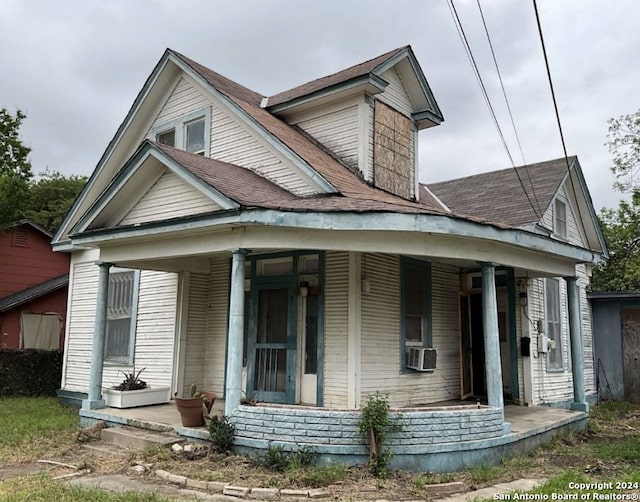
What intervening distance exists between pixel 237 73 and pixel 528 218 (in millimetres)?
10469

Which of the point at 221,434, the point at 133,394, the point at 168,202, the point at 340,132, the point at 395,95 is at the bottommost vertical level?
the point at 221,434

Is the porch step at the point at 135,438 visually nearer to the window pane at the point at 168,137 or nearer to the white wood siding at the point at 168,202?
the white wood siding at the point at 168,202

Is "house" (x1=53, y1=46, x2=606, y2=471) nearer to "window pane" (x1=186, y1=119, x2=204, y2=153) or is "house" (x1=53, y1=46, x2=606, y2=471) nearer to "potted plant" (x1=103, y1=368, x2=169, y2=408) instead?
"window pane" (x1=186, y1=119, x2=204, y2=153)

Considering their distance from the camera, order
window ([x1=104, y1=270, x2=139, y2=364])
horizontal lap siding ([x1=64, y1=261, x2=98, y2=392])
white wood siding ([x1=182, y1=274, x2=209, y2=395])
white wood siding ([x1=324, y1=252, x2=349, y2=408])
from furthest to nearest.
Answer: horizontal lap siding ([x1=64, y1=261, x2=98, y2=392])
window ([x1=104, y1=270, x2=139, y2=364])
white wood siding ([x1=182, y1=274, x2=209, y2=395])
white wood siding ([x1=324, y1=252, x2=349, y2=408])

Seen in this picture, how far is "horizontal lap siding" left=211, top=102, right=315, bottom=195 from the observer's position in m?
9.20

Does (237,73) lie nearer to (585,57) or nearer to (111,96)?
(111,96)

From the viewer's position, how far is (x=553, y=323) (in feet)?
38.8

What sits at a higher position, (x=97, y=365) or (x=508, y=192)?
(x=508, y=192)

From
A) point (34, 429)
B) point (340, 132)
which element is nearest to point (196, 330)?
point (34, 429)

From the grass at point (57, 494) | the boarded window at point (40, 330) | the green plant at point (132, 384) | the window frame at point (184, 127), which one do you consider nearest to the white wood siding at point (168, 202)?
the window frame at point (184, 127)

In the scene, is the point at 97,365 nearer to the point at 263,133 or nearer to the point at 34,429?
the point at 34,429

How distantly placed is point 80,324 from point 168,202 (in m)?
5.70

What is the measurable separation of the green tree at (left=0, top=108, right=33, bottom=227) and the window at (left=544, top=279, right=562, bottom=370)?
14625 millimetres

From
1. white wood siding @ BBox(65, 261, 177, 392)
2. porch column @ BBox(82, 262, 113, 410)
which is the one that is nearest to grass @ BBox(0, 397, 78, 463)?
porch column @ BBox(82, 262, 113, 410)
